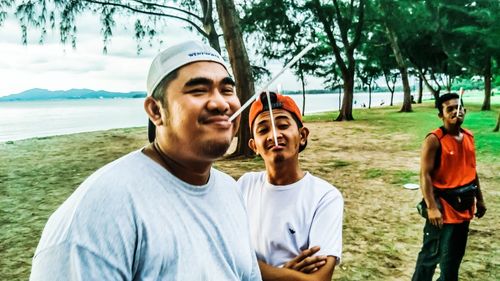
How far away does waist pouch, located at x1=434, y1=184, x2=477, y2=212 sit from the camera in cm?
316

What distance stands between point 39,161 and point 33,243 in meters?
7.97

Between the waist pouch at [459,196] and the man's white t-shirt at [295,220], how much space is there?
1.72 m

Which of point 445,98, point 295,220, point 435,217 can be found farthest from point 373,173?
point 295,220

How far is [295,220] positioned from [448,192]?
6.42ft

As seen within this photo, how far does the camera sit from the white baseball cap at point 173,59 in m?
1.33

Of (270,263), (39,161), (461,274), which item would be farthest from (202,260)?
(39,161)

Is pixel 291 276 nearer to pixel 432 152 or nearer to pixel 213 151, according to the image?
pixel 213 151

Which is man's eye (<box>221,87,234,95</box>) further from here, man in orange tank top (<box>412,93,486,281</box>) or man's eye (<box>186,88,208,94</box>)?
man in orange tank top (<box>412,93,486,281</box>)

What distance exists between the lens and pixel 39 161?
12117 millimetres

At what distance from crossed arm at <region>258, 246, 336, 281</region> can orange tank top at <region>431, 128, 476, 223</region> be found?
6.34ft

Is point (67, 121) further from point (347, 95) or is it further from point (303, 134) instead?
point (303, 134)

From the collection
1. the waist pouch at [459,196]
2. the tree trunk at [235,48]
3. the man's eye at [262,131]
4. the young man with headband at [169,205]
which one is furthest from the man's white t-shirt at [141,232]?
the tree trunk at [235,48]

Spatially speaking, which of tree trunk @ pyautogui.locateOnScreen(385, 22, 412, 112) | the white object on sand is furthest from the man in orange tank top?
tree trunk @ pyautogui.locateOnScreen(385, 22, 412, 112)

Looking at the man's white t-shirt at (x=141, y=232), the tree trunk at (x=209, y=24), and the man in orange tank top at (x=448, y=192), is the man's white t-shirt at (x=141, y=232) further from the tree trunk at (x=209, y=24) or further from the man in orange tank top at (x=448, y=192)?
the tree trunk at (x=209, y=24)
